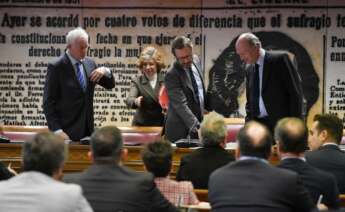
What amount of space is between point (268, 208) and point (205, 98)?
3355mm

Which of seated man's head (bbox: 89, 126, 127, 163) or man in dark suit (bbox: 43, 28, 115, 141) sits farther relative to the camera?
man in dark suit (bbox: 43, 28, 115, 141)

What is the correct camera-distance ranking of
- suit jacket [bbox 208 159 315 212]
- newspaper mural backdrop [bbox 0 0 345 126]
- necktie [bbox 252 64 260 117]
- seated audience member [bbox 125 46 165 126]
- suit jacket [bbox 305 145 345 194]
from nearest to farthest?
1. suit jacket [bbox 208 159 315 212]
2. suit jacket [bbox 305 145 345 194]
3. necktie [bbox 252 64 260 117]
4. seated audience member [bbox 125 46 165 126]
5. newspaper mural backdrop [bbox 0 0 345 126]

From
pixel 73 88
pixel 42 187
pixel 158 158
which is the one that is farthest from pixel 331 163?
pixel 73 88

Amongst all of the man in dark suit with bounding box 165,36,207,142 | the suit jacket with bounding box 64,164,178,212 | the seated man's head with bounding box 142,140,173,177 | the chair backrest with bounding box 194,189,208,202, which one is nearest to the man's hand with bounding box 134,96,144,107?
the man in dark suit with bounding box 165,36,207,142

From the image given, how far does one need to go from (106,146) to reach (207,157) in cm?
112

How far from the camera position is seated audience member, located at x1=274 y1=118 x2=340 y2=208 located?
170 inches

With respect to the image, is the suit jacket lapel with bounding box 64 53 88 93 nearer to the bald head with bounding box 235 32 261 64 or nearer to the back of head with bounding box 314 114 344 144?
the bald head with bounding box 235 32 261 64

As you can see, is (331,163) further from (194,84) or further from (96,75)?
(96,75)

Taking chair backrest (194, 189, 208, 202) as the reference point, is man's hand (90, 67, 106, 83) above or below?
above

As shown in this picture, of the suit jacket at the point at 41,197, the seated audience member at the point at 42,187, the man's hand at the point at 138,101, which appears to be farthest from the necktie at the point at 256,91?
the suit jacket at the point at 41,197

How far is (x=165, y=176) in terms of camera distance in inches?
170

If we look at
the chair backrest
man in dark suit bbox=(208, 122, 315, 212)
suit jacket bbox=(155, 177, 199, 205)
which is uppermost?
man in dark suit bbox=(208, 122, 315, 212)

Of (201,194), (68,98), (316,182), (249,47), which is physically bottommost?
(201,194)

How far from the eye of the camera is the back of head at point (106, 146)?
4.02m
